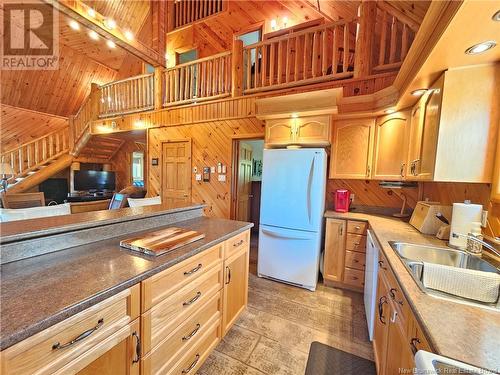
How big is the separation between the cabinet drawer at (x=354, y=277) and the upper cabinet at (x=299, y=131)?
61.8 inches

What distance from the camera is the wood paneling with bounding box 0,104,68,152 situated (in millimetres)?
5516

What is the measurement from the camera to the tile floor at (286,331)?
1.64 m

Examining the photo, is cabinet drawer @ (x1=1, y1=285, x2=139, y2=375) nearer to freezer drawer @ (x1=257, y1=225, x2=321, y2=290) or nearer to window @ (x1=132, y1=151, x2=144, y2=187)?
freezer drawer @ (x1=257, y1=225, x2=321, y2=290)

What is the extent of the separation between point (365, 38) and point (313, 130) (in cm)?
152

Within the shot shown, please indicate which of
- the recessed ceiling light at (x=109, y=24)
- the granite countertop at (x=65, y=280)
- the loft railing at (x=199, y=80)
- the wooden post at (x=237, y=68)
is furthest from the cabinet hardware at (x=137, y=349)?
the recessed ceiling light at (x=109, y=24)

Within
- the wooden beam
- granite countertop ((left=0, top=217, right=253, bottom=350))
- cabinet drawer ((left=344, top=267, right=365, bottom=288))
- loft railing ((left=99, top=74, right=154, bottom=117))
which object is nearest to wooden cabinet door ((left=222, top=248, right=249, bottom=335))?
granite countertop ((left=0, top=217, right=253, bottom=350))

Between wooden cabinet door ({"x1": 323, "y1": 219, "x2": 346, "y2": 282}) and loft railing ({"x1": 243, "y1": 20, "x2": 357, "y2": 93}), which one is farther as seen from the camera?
loft railing ({"x1": 243, "y1": 20, "x2": 357, "y2": 93})

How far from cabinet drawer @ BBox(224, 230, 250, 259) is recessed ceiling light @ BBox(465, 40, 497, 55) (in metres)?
1.94

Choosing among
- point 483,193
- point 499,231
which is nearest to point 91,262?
point 499,231

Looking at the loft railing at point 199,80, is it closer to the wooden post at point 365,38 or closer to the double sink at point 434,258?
the wooden post at point 365,38

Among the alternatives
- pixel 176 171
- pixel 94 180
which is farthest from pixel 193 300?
pixel 94 180

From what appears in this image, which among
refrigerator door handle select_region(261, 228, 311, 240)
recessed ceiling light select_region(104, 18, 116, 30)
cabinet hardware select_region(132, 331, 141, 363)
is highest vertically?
recessed ceiling light select_region(104, 18, 116, 30)

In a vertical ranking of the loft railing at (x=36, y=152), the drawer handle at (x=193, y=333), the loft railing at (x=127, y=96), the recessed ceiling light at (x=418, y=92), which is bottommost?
the drawer handle at (x=193, y=333)

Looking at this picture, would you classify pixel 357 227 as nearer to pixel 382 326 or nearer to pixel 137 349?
pixel 382 326
